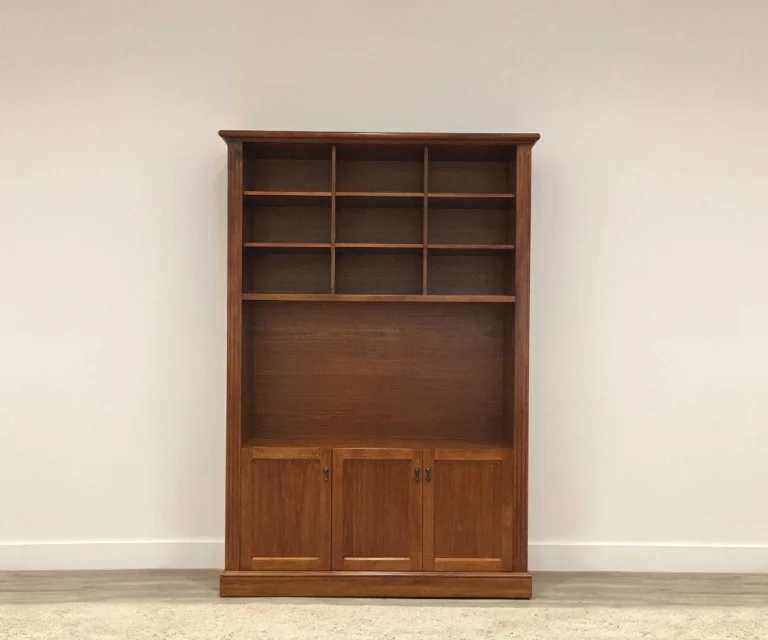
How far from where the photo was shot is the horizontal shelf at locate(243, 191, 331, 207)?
331 cm

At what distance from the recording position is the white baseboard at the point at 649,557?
145 inches

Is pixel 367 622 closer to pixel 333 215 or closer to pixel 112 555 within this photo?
pixel 112 555

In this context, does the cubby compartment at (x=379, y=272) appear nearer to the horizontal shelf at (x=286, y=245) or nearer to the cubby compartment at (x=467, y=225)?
the cubby compartment at (x=467, y=225)

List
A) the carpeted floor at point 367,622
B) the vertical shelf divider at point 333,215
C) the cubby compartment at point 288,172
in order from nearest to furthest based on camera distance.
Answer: the carpeted floor at point 367,622 → the vertical shelf divider at point 333,215 → the cubby compartment at point 288,172

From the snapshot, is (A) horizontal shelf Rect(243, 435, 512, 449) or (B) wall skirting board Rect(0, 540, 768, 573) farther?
(B) wall skirting board Rect(0, 540, 768, 573)

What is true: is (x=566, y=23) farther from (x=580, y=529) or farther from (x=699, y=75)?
(x=580, y=529)

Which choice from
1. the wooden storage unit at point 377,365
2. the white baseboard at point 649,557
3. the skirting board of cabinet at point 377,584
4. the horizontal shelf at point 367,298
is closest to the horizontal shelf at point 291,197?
the wooden storage unit at point 377,365

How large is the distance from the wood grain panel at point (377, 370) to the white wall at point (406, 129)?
0.27 m

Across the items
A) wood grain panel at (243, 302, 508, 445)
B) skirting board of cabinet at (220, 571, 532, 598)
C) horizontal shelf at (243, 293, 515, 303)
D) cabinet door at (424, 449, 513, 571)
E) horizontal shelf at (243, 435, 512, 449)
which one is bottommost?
skirting board of cabinet at (220, 571, 532, 598)

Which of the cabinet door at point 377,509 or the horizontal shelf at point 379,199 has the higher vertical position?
the horizontal shelf at point 379,199

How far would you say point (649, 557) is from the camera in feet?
12.1

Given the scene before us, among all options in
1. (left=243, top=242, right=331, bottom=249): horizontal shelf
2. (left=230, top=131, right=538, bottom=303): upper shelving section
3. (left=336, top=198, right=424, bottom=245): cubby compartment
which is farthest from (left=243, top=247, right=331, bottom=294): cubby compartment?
(left=243, top=242, right=331, bottom=249): horizontal shelf

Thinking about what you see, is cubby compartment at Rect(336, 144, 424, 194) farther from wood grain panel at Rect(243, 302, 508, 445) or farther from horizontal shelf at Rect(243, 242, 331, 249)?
wood grain panel at Rect(243, 302, 508, 445)

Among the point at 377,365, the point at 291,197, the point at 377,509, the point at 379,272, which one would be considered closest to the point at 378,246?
the point at 379,272
